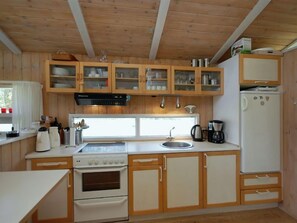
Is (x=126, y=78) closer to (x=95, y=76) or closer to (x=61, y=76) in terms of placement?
(x=95, y=76)

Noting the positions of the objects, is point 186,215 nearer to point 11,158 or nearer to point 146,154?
point 146,154

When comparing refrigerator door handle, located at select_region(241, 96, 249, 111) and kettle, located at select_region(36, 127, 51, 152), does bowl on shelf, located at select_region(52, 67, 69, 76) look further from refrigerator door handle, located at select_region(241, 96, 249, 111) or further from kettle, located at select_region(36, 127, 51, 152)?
refrigerator door handle, located at select_region(241, 96, 249, 111)

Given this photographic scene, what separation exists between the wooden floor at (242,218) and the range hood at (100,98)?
151cm

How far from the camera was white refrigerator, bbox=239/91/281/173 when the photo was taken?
207 centimetres

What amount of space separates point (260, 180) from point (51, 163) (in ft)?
8.34

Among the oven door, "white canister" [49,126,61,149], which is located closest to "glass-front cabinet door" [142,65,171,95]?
the oven door

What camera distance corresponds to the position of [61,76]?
2.10 meters

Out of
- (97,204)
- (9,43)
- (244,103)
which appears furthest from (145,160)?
(9,43)

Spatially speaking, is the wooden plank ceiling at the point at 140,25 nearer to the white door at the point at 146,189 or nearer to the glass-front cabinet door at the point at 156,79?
the glass-front cabinet door at the point at 156,79

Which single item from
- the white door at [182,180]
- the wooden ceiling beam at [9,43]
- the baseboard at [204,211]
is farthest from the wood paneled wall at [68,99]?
the baseboard at [204,211]

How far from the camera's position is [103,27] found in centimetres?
203

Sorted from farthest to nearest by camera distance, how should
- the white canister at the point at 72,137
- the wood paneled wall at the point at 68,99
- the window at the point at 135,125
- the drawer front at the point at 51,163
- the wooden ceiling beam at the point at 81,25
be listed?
the window at the point at 135,125, the wood paneled wall at the point at 68,99, the white canister at the point at 72,137, the drawer front at the point at 51,163, the wooden ceiling beam at the point at 81,25

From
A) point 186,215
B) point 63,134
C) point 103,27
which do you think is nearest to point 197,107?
point 186,215

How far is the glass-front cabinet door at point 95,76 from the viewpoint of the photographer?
7.01 ft
